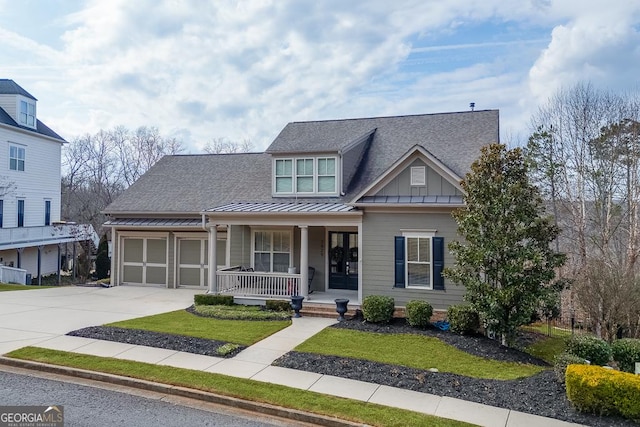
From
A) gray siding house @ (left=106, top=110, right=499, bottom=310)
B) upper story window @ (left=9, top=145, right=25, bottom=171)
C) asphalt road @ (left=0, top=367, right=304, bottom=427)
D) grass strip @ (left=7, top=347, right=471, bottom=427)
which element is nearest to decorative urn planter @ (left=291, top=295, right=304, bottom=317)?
gray siding house @ (left=106, top=110, right=499, bottom=310)

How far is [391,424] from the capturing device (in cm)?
602

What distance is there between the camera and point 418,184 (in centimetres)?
1348

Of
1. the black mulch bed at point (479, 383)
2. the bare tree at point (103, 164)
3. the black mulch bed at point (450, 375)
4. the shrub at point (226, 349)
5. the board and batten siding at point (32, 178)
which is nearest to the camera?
the black mulch bed at point (479, 383)

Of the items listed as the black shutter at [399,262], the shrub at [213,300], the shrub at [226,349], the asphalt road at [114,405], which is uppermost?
the black shutter at [399,262]

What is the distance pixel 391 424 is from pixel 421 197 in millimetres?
8453

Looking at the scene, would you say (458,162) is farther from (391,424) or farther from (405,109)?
(391,424)

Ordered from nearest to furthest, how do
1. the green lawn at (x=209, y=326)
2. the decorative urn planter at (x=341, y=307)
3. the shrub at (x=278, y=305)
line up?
1. the green lawn at (x=209, y=326)
2. the decorative urn planter at (x=341, y=307)
3. the shrub at (x=278, y=305)

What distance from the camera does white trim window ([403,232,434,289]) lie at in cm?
1307

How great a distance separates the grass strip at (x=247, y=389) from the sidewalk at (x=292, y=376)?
24cm

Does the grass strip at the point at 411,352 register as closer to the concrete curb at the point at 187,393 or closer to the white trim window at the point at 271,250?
the concrete curb at the point at 187,393

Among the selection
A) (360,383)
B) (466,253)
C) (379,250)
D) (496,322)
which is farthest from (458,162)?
(360,383)

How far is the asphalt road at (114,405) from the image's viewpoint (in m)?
6.20

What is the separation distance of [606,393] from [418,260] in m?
7.04

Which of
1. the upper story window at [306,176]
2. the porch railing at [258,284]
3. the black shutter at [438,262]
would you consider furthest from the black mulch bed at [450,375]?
the upper story window at [306,176]
